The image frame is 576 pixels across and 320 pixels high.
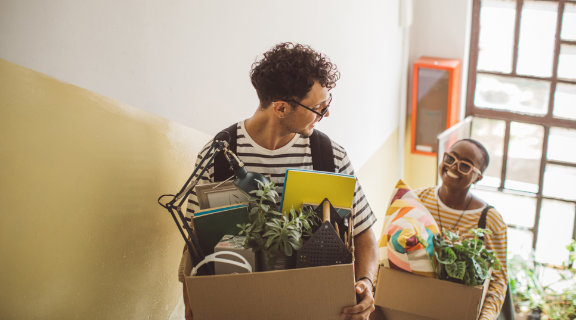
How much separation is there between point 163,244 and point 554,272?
13.8ft

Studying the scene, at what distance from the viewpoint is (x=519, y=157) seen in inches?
197

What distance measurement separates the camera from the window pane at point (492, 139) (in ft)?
16.6

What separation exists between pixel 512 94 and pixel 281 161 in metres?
3.82

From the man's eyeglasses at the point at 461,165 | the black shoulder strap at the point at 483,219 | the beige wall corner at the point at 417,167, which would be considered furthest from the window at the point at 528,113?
the black shoulder strap at the point at 483,219

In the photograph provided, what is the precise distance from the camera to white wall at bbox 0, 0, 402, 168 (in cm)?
152

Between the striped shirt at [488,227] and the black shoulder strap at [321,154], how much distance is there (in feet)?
2.49

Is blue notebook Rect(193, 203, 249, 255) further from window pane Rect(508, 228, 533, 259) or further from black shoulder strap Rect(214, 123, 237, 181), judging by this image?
window pane Rect(508, 228, 533, 259)

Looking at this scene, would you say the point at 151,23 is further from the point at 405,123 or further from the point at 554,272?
the point at 554,272

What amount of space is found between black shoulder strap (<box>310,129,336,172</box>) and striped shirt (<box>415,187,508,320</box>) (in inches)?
29.9

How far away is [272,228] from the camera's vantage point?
4.62ft

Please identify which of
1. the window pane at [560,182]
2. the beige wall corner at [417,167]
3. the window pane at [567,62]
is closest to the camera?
the window pane at [567,62]

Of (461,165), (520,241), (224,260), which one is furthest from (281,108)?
(520,241)

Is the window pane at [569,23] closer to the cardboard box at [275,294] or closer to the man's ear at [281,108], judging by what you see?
the man's ear at [281,108]

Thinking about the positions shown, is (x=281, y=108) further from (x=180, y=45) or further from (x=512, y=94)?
(x=512, y=94)
